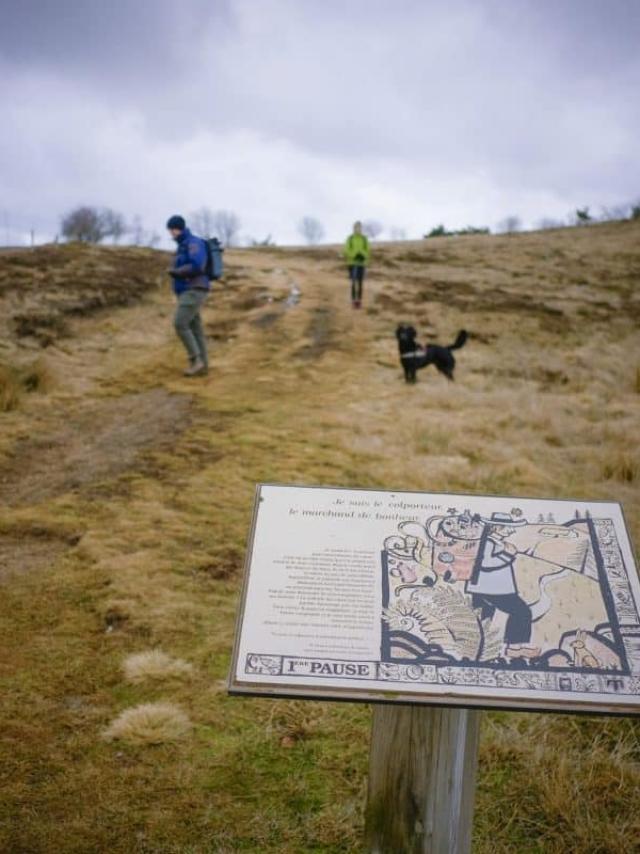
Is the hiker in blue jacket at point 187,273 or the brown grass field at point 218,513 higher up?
the hiker in blue jacket at point 187,273

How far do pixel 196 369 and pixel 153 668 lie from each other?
21.5 feet

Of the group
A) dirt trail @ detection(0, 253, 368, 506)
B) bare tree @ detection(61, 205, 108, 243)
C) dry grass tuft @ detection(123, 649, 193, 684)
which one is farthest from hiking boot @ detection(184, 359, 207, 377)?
bare tree @ detection(61, 205, 108, 243)

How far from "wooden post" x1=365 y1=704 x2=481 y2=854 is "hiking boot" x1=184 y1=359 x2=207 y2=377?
785 cm

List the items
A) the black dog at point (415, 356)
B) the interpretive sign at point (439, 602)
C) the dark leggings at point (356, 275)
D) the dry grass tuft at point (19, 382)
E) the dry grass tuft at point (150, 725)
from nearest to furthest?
1. the interpretive sign at point (439, 602)
2. the dry grass tuft at point (150, 725)
3. the dry grass tuft at point (19, 382)
4. the black dog at point (415, 356)
5. the dark leggings at point (356, 275)

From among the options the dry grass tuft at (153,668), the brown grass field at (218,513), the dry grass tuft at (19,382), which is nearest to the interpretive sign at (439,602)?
the brown grass field at (218,513)

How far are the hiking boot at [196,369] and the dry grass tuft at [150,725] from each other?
6.75 m

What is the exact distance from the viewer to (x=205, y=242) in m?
8.48

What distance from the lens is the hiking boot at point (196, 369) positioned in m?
9.55

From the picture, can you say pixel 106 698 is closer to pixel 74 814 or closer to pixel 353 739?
pixel 74 814

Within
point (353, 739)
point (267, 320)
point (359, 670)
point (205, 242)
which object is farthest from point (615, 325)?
point (359, 670)

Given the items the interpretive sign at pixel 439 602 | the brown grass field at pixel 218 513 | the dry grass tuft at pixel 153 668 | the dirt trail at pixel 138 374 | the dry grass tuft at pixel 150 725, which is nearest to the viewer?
the interpretive sign at pixel 439 602

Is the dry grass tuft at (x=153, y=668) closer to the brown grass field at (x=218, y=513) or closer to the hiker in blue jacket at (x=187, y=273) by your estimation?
the brown grass field at (x=218, y=513)

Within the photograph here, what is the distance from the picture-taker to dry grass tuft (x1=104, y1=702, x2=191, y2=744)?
304 cm

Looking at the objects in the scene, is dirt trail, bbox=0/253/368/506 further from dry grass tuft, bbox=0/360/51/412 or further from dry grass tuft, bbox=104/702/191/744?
dry grass tuft, bbox=104/702/191/744
